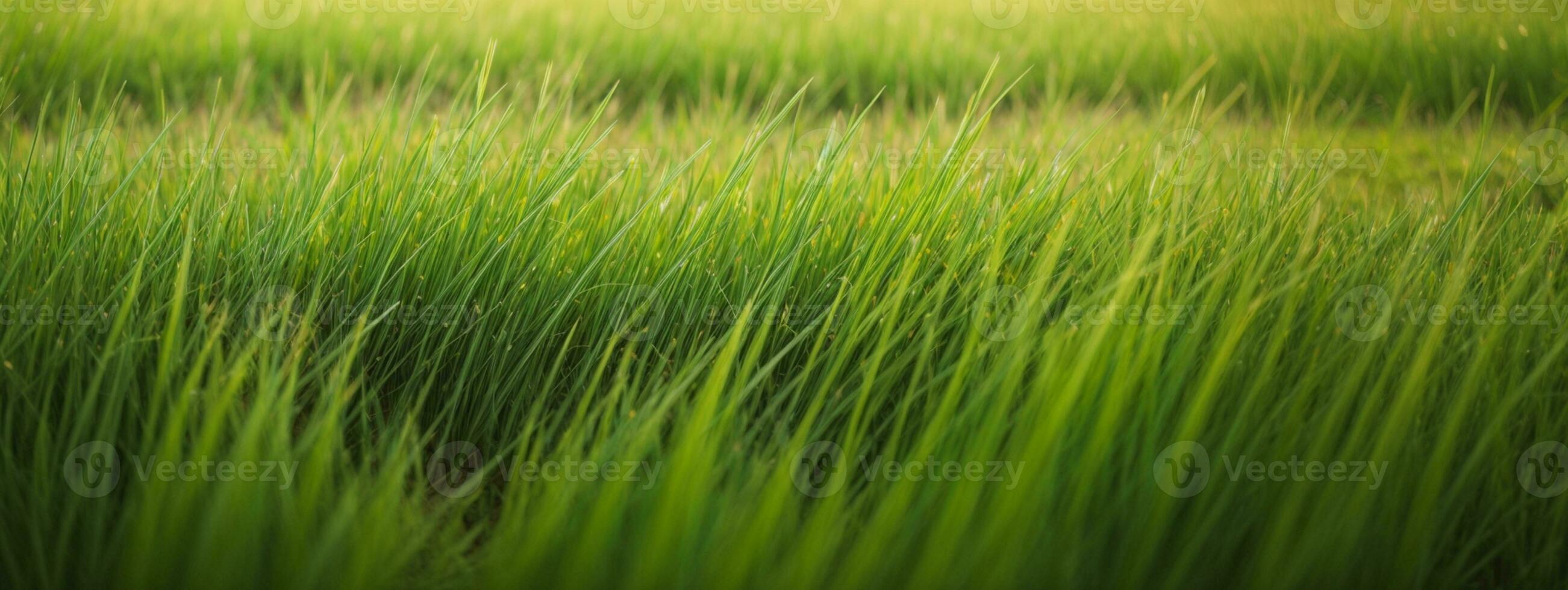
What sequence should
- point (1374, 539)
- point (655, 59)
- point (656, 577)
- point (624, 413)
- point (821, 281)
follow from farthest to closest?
point (655, 59), point (821, 281), point (624, 413), point (1374, 539), point (656, 577)

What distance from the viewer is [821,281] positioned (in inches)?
58.9

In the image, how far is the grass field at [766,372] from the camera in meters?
0.94

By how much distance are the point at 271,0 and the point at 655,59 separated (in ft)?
7.70

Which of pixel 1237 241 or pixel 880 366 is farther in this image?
pixel 1237 241

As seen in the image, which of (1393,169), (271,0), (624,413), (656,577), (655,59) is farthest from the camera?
(271,0)

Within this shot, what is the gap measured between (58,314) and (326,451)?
0.63m

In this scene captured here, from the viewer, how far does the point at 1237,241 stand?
1.53m

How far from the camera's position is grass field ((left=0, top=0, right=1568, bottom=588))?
0.94m

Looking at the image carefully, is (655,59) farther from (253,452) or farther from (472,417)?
(253,452)

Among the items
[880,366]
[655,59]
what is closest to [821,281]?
[880,366]

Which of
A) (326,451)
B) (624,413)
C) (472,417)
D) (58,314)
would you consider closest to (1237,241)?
(624,413)

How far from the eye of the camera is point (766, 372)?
3.84 feet

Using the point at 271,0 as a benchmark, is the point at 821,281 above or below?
below

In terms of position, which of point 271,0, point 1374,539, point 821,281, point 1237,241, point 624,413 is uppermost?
point 271,0
